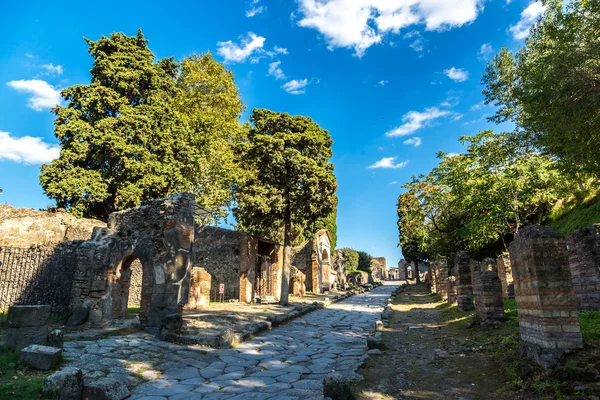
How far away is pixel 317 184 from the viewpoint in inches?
679

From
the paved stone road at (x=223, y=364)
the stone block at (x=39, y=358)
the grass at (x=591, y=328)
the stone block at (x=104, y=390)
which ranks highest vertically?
the grass at (x=591, y=328)

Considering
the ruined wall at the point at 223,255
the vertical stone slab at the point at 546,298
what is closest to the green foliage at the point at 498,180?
the vertical stone slab at the point at 546,298

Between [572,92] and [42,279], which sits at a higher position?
[572,92]

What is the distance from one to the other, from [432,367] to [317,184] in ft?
39.6

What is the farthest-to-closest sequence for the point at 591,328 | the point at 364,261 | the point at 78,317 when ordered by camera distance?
1. the point at 364,261
2. the point at 78,317
3. the point at 591,328

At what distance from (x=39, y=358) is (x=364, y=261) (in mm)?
55961

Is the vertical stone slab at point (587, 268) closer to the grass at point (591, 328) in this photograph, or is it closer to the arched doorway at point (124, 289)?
the grass at point (591, 328)

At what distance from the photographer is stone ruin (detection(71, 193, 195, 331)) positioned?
29.5 ft

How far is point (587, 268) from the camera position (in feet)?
26.0

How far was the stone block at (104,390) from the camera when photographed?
439cm

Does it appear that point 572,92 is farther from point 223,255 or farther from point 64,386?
point 223,255

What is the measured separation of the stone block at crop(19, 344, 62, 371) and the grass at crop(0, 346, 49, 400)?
0.08 meters

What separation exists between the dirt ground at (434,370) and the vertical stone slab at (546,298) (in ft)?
2.19

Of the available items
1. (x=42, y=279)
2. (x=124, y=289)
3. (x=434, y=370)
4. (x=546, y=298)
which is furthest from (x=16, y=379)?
(x=42, y=279)
